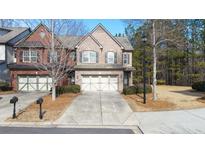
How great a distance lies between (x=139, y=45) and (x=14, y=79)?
17.0 meters

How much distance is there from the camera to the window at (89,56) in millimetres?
28719

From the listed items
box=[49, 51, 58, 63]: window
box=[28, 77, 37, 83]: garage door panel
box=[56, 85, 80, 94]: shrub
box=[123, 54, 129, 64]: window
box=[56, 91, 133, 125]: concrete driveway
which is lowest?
box=[56, 91, 133, 125]: concrete driveway

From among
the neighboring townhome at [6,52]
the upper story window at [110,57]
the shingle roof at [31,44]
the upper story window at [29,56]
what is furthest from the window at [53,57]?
the neighboring townhome at [6,52]

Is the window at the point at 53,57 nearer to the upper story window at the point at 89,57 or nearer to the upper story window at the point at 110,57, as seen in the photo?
the upper story window at the point at 89,57

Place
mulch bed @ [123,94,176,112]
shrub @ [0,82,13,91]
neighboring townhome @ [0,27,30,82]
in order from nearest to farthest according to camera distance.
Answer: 1. mulch bed @ [123,94,176,112]
2. shrub @ [0,82,13,91]
3. neighboring townhome @ [0,27,30,82]

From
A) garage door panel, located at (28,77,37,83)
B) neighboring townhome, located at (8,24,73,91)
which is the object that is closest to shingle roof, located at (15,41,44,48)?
neighboring townhome, located at (8,24,73,91)

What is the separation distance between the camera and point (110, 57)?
29.0 metres

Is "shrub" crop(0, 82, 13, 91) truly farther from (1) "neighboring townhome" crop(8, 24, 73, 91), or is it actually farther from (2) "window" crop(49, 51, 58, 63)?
(2) "window" crop(49, 51, 58, 63)

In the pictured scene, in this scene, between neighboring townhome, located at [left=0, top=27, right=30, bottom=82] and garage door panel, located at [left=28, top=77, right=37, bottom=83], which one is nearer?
garage door panel, located at [left=28, top=77, right=37, bottom=83]

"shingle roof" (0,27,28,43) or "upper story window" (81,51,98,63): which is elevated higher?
"shingle roof" (0,27,28,43)

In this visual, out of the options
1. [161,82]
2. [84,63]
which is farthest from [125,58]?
[161,82]

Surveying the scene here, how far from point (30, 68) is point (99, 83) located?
26.4 ft

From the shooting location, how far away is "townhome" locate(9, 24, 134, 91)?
92.6 ft
